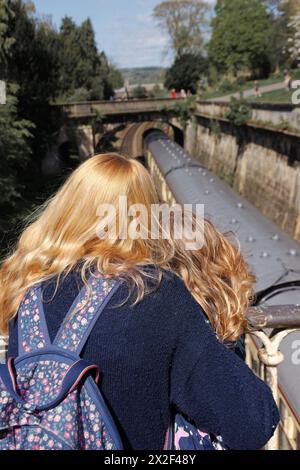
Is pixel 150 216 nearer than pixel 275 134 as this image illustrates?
Yes

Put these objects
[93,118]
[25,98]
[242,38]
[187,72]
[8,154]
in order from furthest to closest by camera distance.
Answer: [187,72], [242,38], [93,118], [25,98], [8,154]

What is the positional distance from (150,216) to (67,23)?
6355cm

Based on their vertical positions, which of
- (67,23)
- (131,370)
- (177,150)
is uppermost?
(67,23)

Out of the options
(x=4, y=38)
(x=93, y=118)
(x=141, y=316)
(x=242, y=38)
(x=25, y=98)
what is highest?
(x=242, y=38)

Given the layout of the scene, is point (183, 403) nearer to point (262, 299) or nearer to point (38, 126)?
point (262, 299)

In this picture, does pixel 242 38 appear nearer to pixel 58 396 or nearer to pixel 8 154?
pixel 8 154

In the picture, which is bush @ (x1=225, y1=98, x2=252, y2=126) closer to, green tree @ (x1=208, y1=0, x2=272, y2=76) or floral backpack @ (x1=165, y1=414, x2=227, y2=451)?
floral backpack @ (x1=165, y1=414, x2=227, y2=451)

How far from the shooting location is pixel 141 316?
129cm

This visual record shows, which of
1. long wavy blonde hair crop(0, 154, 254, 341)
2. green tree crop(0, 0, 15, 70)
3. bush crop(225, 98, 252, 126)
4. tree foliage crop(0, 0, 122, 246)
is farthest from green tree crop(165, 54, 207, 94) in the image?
long wavy blonde hair crop(0, 154, 254, 341)

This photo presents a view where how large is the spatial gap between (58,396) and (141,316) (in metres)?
0.29

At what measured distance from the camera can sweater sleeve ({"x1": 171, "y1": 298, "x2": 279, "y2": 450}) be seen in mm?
1287

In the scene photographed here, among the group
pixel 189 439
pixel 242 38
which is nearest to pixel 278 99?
pixel 189 439

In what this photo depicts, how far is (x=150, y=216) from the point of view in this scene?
153cm

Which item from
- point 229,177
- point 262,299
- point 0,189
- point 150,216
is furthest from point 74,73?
point 150,216
